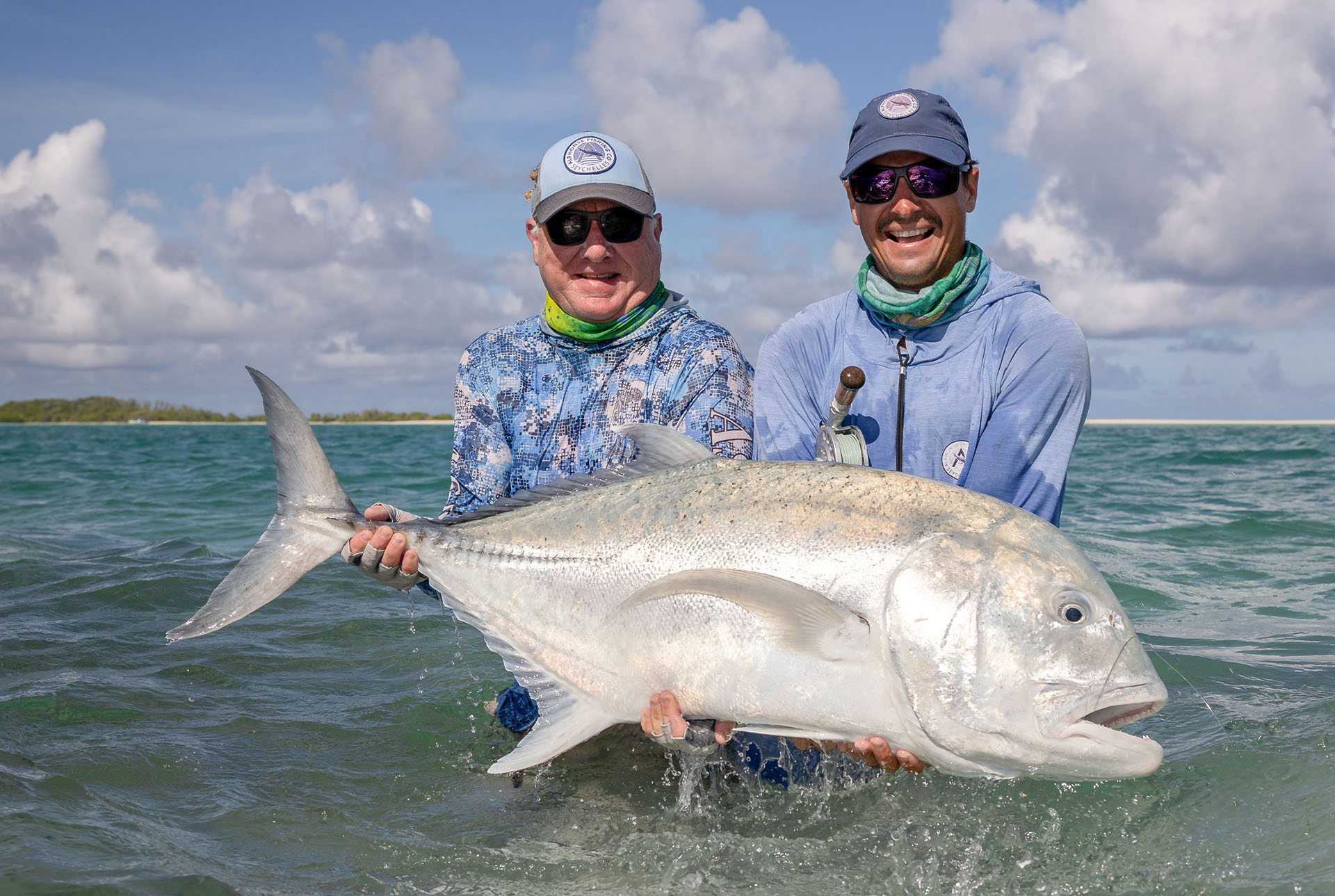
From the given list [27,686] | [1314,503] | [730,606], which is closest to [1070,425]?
[730,606]

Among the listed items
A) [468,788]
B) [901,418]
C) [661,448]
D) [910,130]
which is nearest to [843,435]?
[901,418]

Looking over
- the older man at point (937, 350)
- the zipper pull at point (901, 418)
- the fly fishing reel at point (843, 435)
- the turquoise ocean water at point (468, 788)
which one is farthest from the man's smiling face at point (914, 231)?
the turquoise ocean water at point (468, 788)

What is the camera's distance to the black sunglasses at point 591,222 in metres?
3.88

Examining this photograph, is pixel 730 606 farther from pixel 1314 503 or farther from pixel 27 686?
pixel 1314 503

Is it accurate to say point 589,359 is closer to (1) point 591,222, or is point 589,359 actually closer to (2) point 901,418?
(1) point 591,222

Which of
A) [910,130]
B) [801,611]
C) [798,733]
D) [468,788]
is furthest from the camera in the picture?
[468,788]

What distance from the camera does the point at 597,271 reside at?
392 centimetres

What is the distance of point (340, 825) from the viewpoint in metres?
3.72

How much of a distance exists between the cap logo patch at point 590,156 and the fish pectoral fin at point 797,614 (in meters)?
1.84

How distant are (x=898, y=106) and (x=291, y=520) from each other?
254 cm

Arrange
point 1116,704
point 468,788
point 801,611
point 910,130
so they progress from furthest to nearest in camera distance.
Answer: point 468,788, point 910,130, point 801,611, point 1116,704

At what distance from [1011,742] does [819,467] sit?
35.4 inches

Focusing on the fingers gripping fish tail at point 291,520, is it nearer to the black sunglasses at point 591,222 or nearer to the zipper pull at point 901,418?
the black sunglasses at point 591,222

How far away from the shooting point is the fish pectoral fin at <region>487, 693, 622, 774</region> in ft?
10.3
